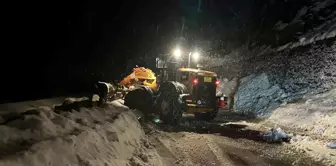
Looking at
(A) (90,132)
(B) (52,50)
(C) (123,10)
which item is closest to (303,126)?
(A) (90,132)

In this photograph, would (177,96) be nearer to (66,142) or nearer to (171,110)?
(171,110)

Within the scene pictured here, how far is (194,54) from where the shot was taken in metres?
15.1

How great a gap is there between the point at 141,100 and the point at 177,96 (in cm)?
171

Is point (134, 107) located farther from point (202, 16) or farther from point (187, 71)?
point (202, 16)

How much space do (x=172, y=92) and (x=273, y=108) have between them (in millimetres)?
6779

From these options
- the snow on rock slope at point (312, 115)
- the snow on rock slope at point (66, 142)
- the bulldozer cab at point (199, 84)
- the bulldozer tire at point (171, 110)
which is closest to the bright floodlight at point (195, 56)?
the bulldozer cab at point (199, 84)

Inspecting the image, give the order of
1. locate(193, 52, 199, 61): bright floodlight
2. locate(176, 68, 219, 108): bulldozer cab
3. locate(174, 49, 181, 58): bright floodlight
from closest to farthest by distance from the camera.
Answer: locate(176, 68, 219, 108): bulldozer cab, locate(174, 49, 181, 58): bright floodlight, locate(193, 52, 199, 61): bright floodlight

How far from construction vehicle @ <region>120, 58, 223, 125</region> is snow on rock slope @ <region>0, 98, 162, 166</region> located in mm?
4859

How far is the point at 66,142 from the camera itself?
4.73m

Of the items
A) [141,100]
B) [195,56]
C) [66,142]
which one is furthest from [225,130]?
[66,142]

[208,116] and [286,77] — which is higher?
[286,77]

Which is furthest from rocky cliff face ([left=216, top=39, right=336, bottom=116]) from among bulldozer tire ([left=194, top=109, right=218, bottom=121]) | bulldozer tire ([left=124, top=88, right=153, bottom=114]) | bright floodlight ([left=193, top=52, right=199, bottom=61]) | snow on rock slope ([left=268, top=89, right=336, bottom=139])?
bulldozer tire ([left=124, top=88, right=153, bottom=114])

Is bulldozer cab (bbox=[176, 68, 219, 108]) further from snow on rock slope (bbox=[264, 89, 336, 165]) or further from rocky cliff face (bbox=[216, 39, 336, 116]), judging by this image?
rocky cliff face (bbox=[216, 39, 336, 116])

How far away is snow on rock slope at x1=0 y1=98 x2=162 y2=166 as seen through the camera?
4055mm
